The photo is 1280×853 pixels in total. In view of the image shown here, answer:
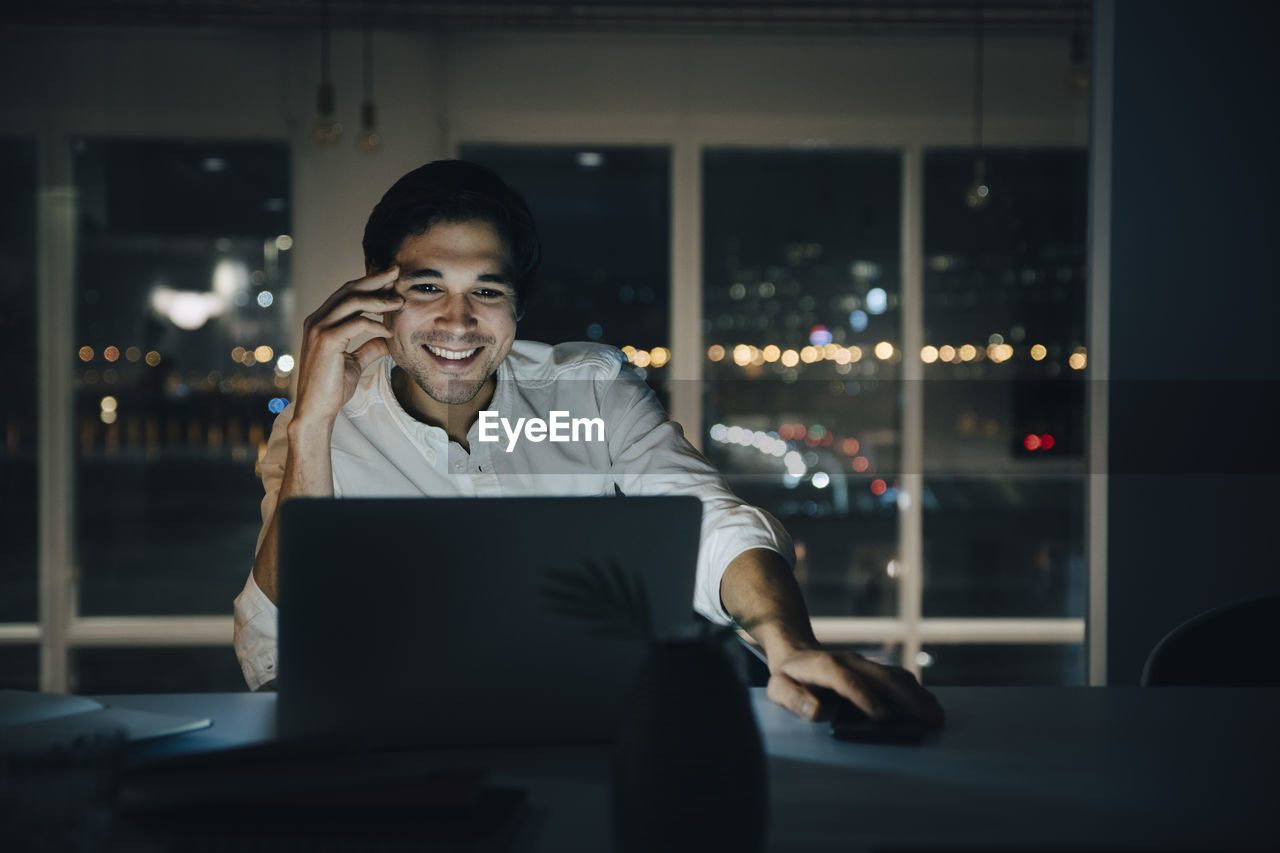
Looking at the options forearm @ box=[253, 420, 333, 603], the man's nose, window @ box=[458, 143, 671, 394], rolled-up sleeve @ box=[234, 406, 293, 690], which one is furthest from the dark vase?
window @ box=[458, 143, 671, 394]

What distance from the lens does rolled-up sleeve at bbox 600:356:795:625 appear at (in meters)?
1.38

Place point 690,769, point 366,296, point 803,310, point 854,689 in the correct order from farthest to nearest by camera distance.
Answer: point 803,310, point 366,296, point 854,689, point 690,769

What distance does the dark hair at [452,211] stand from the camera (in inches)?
73.8

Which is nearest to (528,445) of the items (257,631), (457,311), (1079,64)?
(457,311)

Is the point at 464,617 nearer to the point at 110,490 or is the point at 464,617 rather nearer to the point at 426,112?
the point at 426,112

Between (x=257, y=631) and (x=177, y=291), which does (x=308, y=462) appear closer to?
(x=257, y=631)

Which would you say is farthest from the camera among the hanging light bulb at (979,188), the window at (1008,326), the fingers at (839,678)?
the window at (1008,326)

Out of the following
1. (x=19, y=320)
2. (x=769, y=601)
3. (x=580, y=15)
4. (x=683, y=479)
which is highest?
(x=580, y=15)

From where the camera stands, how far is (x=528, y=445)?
1.95 m

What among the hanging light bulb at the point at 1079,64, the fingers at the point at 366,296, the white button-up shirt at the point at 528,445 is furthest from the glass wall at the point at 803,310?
the fingers at the point at 366,296

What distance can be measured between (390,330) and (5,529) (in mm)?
4431

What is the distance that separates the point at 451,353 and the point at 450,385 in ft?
0.22

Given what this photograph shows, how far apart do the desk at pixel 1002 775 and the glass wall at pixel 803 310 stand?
341cm

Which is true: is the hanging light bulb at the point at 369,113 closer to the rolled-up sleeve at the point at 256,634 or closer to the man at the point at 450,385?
the man at the point at 450,385
